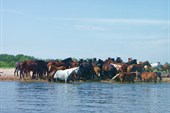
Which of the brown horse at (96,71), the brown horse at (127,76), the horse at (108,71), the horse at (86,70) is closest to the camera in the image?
the brown horse at (127,76)

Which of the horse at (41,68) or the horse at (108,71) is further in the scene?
the horse at (41,68)

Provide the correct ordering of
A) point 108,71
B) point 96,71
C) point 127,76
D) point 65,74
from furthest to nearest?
point 96,71, point 108,71, point 127,76, point 65,74

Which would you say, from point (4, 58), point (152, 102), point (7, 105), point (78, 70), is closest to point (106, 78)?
point (78, 70)

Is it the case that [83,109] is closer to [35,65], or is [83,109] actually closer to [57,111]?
[57,111]

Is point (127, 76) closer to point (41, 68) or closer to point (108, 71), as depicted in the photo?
point (108, 71)

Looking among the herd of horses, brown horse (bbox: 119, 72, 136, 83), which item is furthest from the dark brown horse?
brown horse (bbox: 119, 72, 136, 83)

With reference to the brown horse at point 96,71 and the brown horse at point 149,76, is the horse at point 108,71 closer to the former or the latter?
the brown horse at point 96,71

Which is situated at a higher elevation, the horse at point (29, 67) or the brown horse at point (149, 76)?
the horse at point (29, 67)

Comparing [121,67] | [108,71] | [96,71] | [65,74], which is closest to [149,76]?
[121,67]

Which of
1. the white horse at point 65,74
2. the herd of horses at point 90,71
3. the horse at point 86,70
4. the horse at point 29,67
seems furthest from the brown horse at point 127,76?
the horse at point 29,67

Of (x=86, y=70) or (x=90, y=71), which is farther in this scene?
(x=90, y=71)

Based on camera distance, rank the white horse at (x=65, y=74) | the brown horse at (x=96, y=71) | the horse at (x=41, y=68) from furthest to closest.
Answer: the horse at (x=41, y=68), the brown horse at (x=96, y=71), the white horse at (x=65, y=74)

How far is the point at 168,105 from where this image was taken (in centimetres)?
1758

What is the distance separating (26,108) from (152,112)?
471 centimetres
